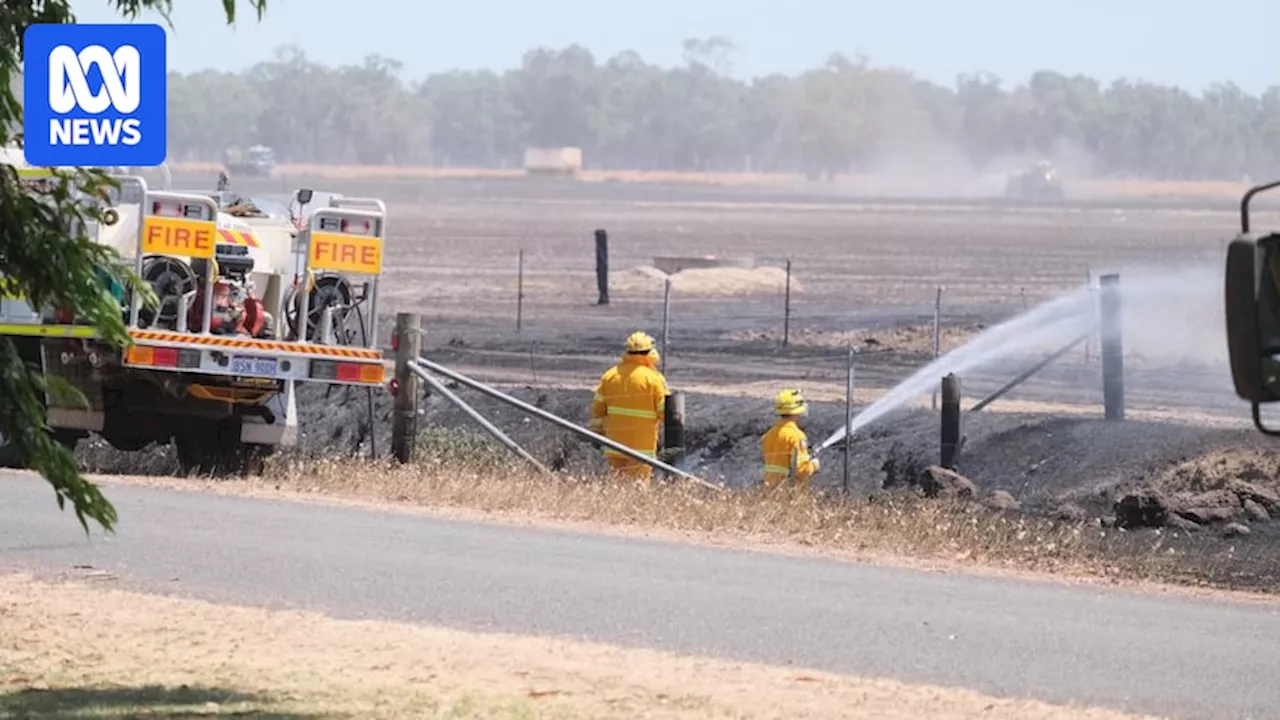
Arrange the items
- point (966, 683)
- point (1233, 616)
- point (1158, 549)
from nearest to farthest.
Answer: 1. point (966, 683)
2. point (1233, 616)
3. point (1158, 549)

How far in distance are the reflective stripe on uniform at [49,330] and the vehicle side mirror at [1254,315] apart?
11.4 meters

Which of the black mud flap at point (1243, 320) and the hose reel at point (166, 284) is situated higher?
the black mud flap at point (1243, 320)

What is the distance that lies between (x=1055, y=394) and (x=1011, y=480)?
658 cm

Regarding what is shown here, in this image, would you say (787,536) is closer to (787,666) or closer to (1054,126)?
(787,666)

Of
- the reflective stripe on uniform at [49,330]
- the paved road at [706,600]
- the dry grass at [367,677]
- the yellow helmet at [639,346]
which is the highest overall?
the reflective stripe on uniform at [49,330]

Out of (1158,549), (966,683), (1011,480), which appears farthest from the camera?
(1011,480)

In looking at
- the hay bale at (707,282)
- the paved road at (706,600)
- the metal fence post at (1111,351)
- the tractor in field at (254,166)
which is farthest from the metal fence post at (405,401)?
the tractor in field at (254,166)

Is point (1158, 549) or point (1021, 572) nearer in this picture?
point (1021, 572)

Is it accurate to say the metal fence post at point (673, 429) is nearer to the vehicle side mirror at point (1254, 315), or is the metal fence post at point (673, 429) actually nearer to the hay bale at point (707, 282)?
the vehicle side mirror at point (1254, 315)

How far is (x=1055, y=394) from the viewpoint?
2653cm

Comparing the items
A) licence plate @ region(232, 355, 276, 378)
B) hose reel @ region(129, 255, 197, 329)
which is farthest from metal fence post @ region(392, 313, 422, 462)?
hose reel @ region(129, 255, 197, 329)

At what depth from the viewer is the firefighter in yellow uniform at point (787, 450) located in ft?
58.1

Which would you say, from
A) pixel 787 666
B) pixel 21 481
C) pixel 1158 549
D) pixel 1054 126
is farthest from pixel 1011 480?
pixel 1054 126

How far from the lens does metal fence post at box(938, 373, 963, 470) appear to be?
62.1ft
